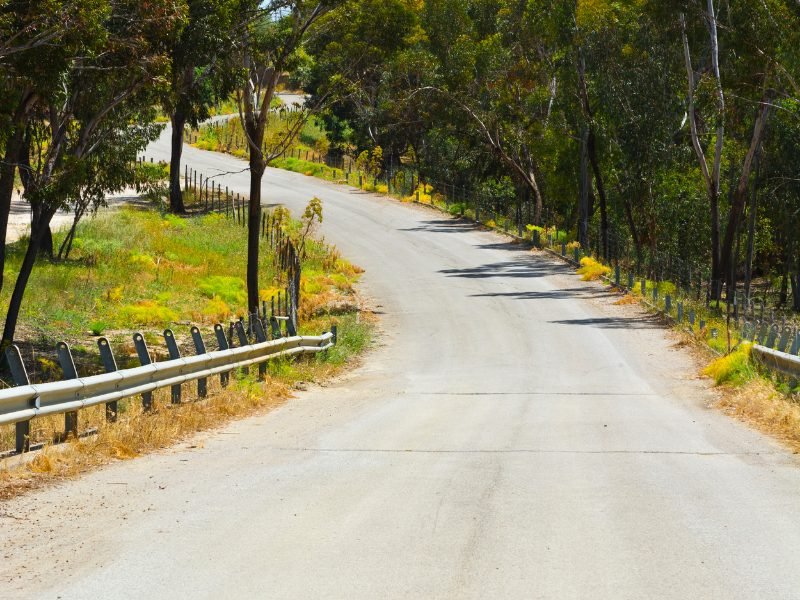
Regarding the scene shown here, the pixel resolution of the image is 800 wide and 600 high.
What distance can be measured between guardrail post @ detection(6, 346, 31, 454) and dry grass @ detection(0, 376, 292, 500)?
0.58 ft

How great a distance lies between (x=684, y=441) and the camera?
1301 centimetres

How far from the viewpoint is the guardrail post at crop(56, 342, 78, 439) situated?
35.4 ft

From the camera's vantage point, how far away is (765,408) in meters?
15.3

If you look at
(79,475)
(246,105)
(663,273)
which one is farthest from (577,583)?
(663,273)

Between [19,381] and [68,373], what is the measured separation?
0.73 metres

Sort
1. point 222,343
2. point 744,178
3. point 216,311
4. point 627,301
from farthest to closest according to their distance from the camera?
point 744,178 → point 627,301 → point 216,311 → point 222,343

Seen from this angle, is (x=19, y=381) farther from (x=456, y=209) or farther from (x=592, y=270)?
(x=456, y=209)

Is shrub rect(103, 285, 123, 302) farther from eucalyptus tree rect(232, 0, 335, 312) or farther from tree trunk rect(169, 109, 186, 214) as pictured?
tree trunk rect(169, 109, 186, 214)

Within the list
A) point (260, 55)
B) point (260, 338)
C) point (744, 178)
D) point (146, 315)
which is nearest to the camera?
point (260, 338)

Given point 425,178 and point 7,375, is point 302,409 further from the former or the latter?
point 425,178

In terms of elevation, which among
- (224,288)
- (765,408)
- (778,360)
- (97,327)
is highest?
(778,360)

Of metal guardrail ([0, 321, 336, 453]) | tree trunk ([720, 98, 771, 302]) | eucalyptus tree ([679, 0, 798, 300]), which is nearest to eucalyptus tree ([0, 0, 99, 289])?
metal guardrail ([0, 321, 336, 453])

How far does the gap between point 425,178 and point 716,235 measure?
113ft

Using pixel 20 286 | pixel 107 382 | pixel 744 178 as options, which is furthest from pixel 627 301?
pixel 107 382
